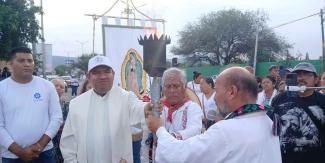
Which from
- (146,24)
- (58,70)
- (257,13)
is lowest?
(58,70)

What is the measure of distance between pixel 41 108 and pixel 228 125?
275 centimetres

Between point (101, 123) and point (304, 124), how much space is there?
218cm

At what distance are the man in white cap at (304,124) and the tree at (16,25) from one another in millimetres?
15984

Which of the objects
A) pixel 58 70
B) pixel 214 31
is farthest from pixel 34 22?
pixel 58 70

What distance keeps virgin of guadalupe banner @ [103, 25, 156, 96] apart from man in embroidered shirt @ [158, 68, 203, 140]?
224cm

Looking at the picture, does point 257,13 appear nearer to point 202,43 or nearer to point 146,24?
point 202,43

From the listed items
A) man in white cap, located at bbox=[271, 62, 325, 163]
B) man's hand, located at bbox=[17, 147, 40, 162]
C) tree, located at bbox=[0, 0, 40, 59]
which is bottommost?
man's hand, located at bbox=[17, 147, 40, 162]

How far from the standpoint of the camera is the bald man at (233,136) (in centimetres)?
221

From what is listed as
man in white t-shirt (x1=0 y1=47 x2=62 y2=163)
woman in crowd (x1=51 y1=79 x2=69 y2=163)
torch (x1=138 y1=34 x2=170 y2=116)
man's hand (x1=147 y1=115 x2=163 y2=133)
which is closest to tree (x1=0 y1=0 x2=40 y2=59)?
woman in crowd (x1=51 y1=79 x2=69 y2=163)

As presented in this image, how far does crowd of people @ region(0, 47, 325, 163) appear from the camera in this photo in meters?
2.28

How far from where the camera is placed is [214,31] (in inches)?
1629

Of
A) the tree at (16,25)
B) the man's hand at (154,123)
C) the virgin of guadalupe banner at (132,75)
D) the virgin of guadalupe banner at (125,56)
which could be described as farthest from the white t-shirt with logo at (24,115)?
the tree at (16,25)

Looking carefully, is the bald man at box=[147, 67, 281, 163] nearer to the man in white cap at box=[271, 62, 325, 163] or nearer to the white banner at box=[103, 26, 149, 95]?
the man in white cap at box=[271, 62, 325, 163]

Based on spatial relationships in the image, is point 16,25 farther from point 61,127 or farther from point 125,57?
point 61,127
